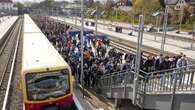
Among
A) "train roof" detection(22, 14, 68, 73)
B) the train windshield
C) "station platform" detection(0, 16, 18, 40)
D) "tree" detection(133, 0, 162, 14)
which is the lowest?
"station platform" detection(0, 16, 18, 40)

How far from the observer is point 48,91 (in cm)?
1178

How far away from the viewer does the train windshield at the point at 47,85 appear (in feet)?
37.7

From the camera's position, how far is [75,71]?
62.0 ft

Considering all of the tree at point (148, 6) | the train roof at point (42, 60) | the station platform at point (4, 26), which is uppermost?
the tree at point (148, 6)

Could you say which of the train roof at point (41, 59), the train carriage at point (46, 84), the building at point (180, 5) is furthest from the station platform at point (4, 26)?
the train carriage at point (46, 84)

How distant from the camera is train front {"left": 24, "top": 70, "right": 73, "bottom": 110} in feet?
37.7

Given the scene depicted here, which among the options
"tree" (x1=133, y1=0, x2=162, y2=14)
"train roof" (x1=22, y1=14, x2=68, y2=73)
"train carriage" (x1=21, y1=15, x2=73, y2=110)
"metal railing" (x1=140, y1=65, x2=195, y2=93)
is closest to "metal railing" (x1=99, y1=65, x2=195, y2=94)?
"metal railing" (x1=140, y1=65, x2=195, y2=93)

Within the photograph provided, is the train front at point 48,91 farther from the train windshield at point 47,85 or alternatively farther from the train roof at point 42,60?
the train roof at point 42,60

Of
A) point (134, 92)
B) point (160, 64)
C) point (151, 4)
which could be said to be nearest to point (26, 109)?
point (134, 92)

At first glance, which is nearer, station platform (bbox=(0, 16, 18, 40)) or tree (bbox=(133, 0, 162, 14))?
station platform (bbox=(0, 16, 18, 40))

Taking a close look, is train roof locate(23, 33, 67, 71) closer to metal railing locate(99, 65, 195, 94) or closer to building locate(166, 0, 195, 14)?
metal railing locate(99, 65, 195, 94)

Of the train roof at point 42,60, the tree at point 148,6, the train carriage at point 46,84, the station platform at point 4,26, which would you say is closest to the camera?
the train carriage at point 46,84

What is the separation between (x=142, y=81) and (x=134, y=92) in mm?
616

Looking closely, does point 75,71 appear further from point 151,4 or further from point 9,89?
point 151,4
